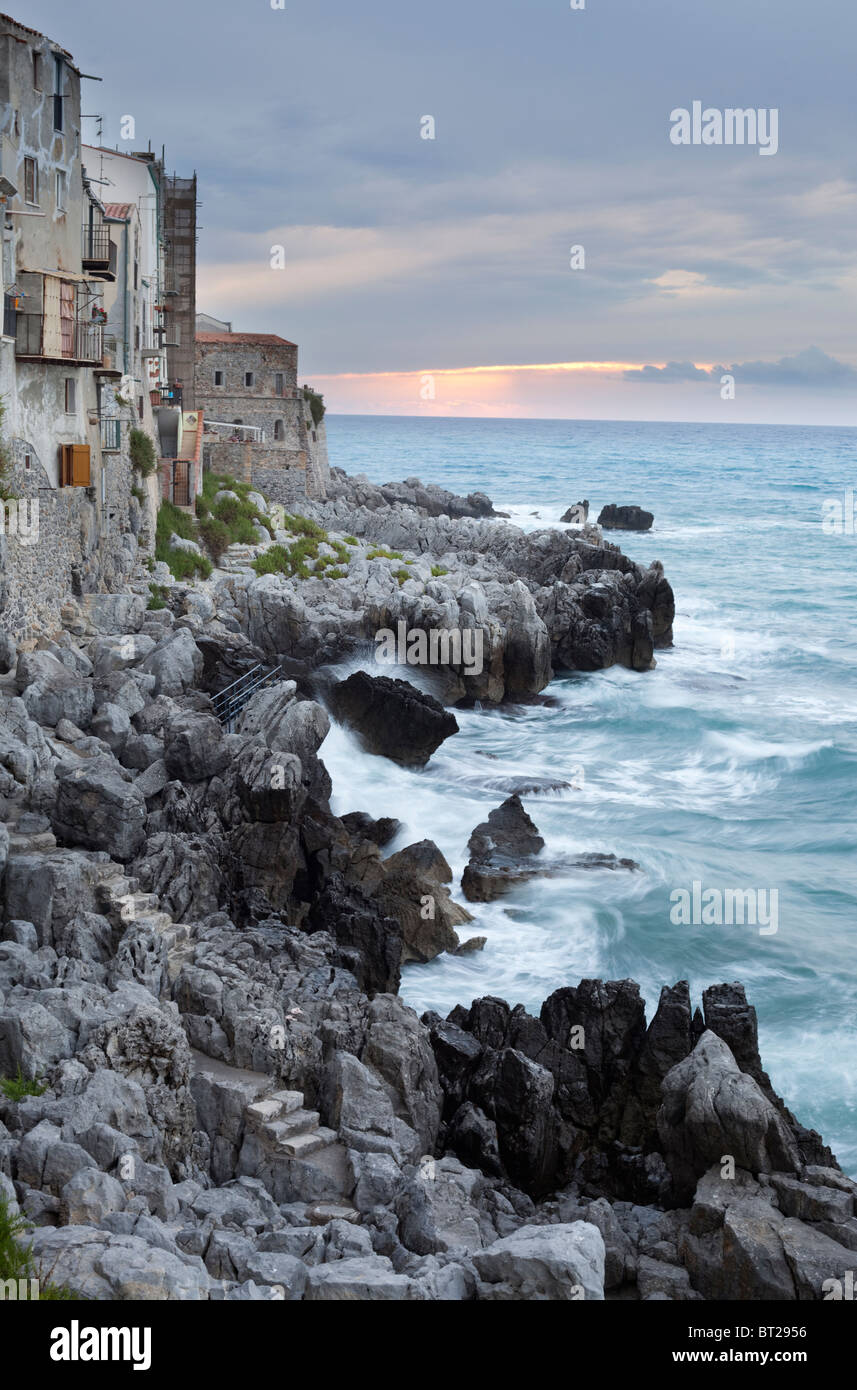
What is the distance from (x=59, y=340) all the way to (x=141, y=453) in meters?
12.1

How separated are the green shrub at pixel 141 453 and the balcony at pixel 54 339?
Result: 937 cm

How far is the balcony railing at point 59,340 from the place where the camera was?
27703 millimetres

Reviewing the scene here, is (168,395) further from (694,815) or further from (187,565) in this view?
(694,815)

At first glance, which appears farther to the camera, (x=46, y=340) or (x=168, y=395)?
(x=168, y=395)

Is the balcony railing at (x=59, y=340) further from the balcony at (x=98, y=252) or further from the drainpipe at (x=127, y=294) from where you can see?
the drainpipe at (x=127, y=294)

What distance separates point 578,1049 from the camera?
19.7 m

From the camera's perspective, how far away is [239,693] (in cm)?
3212

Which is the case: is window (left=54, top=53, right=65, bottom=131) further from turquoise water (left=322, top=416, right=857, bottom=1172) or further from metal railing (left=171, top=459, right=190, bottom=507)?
metal railing (left=171, top=459, right=190, bottom=507)

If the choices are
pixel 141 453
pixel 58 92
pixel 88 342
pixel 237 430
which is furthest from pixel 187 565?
pixel 237 430

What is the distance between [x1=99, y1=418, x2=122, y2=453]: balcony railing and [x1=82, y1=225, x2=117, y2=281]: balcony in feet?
13.4

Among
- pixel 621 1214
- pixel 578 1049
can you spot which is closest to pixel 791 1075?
pixel 578 1049

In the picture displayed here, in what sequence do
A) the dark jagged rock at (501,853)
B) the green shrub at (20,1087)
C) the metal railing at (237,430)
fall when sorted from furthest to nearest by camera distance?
1. the metal railing at (237,430)
2. the dark jagged rock at (501,853)
3. the green shrub at (20,1087)

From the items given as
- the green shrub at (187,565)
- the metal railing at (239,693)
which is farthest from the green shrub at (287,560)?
the metal railing at (239,693)

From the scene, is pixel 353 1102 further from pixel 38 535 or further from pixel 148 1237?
pixel 38 535
